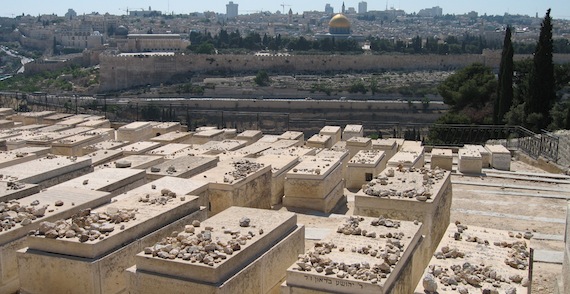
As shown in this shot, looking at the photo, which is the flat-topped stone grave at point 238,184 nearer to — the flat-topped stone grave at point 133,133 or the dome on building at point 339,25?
the flat-topped stone grave at point 133,133

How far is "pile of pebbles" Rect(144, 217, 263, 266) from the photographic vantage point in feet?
15.6

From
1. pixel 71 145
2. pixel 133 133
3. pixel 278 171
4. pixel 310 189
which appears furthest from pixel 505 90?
pixel 71 145

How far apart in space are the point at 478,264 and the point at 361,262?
3.04ft

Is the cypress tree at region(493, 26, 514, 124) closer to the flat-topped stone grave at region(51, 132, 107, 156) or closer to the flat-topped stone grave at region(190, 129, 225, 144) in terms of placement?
the flat-topped stone grave at region(190, 129, 225, 144)

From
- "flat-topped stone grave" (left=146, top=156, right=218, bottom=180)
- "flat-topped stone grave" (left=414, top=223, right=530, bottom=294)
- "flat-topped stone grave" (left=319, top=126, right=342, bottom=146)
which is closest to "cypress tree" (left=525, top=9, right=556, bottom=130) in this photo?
"flat-topped stone grave" (left=319, top=126, right=342, bottom=146)

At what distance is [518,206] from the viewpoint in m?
9.10

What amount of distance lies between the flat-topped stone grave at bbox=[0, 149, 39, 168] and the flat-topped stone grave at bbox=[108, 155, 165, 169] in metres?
1.13

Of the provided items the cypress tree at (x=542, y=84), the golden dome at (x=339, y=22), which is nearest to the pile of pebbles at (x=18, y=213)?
the cypress tree at (x=542, y=84)

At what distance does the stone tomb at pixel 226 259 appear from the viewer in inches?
183

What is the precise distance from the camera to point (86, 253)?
502cm

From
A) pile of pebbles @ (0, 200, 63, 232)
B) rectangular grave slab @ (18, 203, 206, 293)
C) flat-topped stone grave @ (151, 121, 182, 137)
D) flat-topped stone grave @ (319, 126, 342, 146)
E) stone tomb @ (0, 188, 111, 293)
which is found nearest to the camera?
rectangular grave slab @ (18, 203, 206, 293)

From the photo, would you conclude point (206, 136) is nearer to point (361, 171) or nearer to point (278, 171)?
point (361, 171)

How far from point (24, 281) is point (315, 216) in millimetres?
3841

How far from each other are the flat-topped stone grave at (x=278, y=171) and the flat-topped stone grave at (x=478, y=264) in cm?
318
